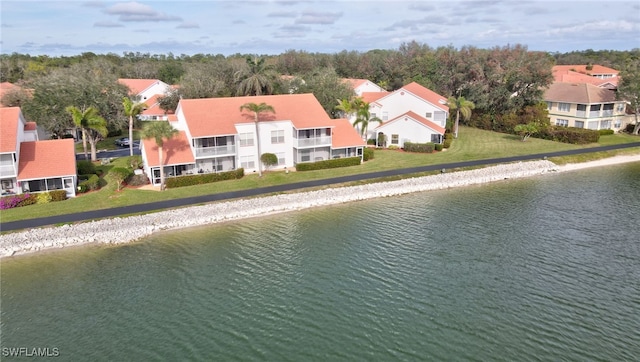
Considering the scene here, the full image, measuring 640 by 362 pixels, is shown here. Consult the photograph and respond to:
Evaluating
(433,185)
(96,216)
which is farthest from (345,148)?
(96,216)

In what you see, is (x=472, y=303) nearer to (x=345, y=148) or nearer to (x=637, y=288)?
(x=637, y=288)

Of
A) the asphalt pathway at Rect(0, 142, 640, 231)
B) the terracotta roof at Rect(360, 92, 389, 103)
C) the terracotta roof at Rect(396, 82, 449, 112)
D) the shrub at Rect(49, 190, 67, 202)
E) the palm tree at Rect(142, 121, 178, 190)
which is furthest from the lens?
the terracotta roof at Rect(360, 92, 389, 103)

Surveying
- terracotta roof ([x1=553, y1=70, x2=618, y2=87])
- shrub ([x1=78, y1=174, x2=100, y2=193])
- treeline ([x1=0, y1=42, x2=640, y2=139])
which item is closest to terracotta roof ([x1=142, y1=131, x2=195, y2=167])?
shrub ([x1=78, y1=174, x2=100, y2=193])

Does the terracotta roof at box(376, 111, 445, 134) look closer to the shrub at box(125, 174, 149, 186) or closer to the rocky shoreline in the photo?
the rocky shoreline

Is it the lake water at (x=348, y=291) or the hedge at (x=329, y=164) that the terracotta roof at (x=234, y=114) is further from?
the lake water at (x=348, y=291)

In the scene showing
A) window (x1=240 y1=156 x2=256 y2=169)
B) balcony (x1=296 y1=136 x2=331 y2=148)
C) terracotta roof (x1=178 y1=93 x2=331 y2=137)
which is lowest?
window (x1=240 y1=156 x2=256 y2=169)

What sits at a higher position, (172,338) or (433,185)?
(433,185)
